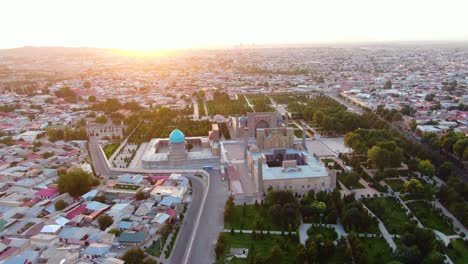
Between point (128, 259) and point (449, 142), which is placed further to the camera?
point (449, 142)

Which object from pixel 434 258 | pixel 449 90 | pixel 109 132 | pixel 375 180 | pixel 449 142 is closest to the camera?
pixel 434 258

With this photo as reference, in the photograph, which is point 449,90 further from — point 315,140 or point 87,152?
point 87,152

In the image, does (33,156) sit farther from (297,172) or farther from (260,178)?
(297,172)

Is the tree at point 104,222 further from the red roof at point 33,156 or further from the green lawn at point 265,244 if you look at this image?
the red roof at point 33,156

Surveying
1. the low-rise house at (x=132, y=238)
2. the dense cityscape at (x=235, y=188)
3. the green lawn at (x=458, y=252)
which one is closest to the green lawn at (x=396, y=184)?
the dense cityscape at (x=235, y=188)

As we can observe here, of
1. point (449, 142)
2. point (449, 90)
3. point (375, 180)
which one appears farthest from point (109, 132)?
point (449, 90)

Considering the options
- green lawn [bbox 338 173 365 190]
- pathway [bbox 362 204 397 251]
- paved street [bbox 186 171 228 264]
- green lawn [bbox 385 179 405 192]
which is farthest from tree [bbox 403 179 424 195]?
paved street [bbox 186 171 228 264]

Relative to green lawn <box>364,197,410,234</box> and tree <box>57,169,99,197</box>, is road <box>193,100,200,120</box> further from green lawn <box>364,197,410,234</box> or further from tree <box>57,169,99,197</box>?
green lawn <box>364,197,410,234</box>
